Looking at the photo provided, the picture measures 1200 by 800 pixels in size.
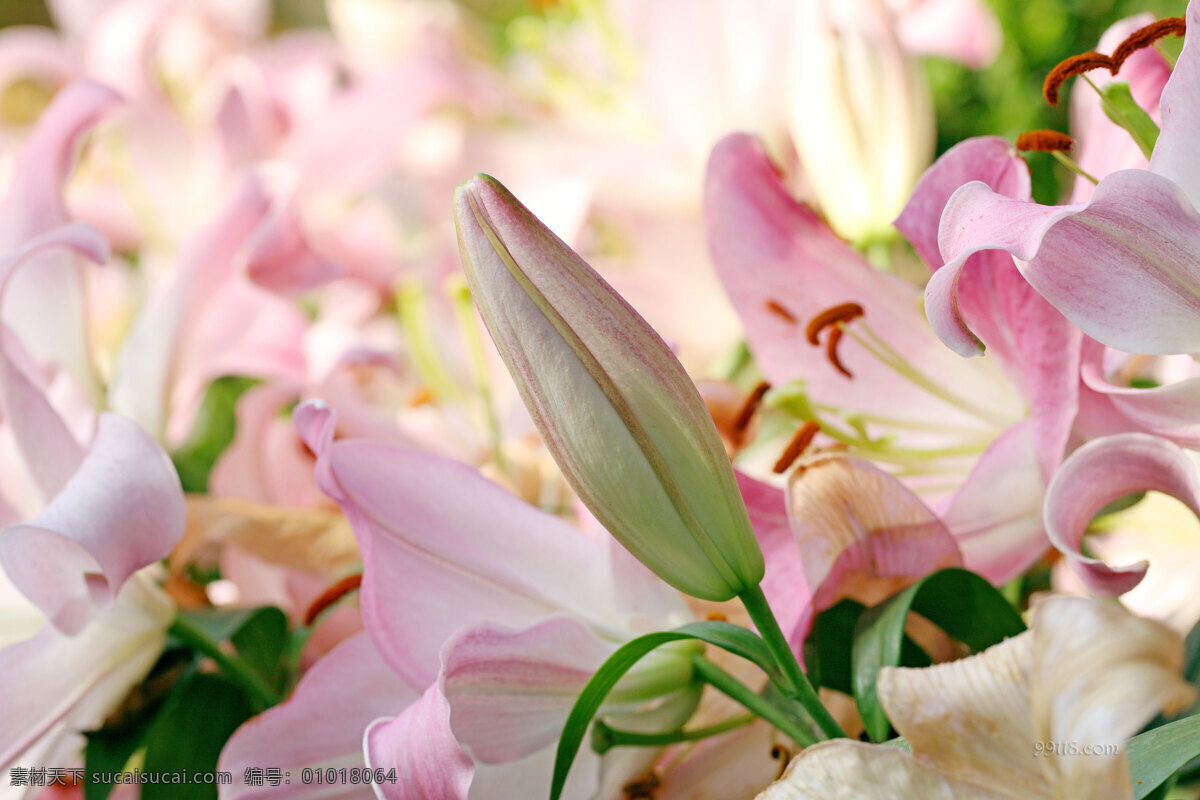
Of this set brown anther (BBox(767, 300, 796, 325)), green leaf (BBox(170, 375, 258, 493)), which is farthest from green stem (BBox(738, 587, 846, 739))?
green leaf (BBox(170, 375, 258, 493))

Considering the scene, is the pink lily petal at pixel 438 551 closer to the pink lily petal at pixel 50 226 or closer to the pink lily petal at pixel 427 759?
the pink lily petal at pixel 427 759

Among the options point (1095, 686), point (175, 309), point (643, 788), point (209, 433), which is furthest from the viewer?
point (209, 433)

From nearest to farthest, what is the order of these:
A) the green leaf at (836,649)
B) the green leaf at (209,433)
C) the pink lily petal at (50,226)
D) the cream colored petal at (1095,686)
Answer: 1. the cream colored petal at (1095,686)
2. the green leaf at (836,649)
3. the pink lily petal at (50,226)
4. the green leaf at (209,433)

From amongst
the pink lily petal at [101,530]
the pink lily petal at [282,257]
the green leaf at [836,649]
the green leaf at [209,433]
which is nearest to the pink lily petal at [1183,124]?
the green leaf at [836,649]

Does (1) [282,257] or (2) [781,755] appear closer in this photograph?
(2) [781,755]

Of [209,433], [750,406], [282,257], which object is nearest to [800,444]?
[750,406]

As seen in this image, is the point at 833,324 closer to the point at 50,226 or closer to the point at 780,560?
the point at 780,560

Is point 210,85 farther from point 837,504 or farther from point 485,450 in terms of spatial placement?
point 837,504
